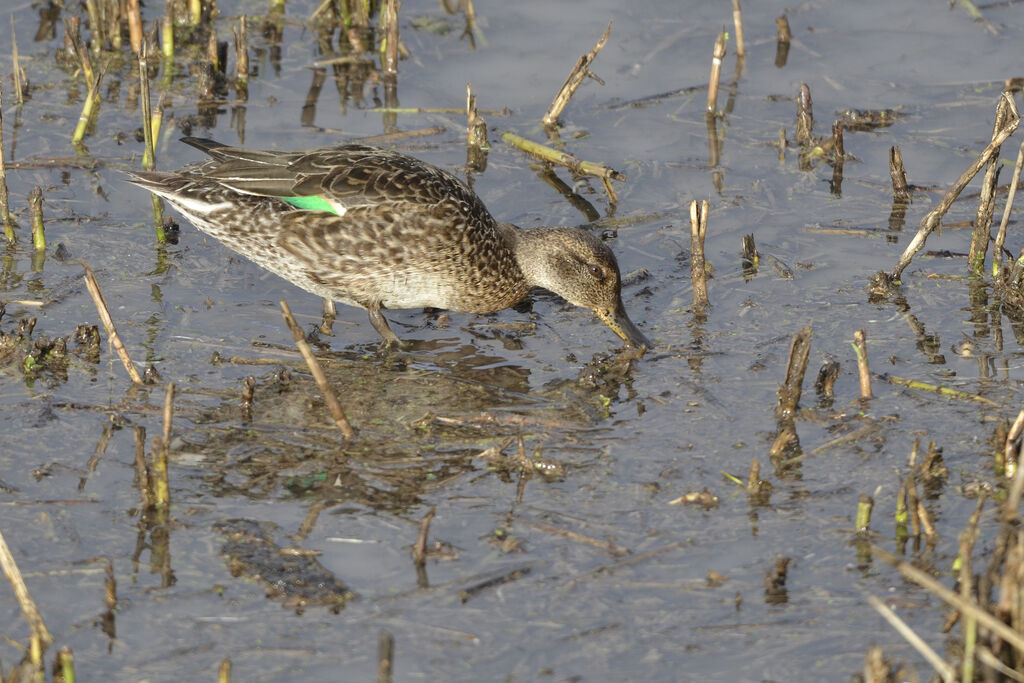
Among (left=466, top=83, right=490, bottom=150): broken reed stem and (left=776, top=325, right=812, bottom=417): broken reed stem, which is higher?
(left=466, top=83, right=490, bottom=150): broken reed stem

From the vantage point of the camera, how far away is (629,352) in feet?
22.8

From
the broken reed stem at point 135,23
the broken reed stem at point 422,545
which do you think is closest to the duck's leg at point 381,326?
the broken reed stem at point 422,545

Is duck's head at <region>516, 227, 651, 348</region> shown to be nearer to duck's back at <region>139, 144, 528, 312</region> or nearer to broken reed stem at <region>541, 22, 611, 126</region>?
duck's back at <region>139, 144, 528, 312</region>

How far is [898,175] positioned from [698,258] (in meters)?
1.96

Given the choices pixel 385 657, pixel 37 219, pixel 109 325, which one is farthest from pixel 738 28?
pixel 385 657

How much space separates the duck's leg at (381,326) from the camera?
7.25 metres

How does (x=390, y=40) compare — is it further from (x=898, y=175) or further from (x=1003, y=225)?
(x=1003, y=225)

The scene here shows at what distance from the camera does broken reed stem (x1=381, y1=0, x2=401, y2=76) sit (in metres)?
10.1

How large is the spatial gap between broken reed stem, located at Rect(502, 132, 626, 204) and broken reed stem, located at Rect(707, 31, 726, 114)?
48.5 inches

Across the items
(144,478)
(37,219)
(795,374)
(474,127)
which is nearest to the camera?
(144,478)

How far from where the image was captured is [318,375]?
5.51m

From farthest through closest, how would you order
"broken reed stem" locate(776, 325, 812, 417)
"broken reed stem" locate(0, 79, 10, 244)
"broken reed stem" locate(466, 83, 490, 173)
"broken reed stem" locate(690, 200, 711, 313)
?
"broken reed stem" locate(466, 83, 490, 173) < "broken reed stem" locate(0, 79, 10, 244) < "broken reed stem" locate(690, 200, 711, 313) < "broken reed stem" locate(776, 325, 812, 417)

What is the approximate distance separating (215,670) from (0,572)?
1063mm

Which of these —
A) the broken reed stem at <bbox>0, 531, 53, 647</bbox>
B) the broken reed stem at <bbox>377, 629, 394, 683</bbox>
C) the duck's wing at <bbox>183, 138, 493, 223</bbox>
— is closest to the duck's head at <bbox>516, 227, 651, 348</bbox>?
the duck's wing at <bbox>183, 138, 493, 223</bbox>
